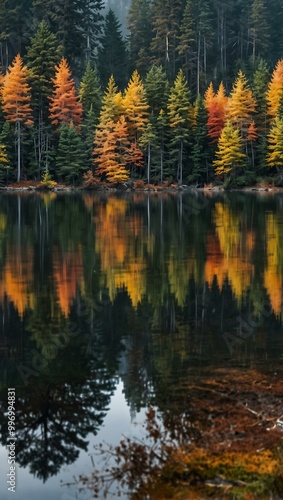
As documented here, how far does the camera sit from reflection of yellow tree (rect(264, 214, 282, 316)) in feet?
42.0

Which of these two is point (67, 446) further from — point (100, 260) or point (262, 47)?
point (262, 47)

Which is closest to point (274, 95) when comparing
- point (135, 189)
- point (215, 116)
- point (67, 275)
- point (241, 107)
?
point (241, 107)

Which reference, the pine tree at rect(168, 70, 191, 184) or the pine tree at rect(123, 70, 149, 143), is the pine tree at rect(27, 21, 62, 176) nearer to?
the pine tree at rect(123, 70, 149, 143)

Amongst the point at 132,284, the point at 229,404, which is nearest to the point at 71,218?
the point at 132,284

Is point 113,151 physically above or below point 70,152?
above

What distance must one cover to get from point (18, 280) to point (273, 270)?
5607 millimetres

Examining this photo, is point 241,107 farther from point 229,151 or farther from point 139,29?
point 139,29

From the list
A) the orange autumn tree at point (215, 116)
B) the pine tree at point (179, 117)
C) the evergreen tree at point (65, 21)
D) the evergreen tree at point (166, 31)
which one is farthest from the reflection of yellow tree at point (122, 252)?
the evergreen tree at point (166, 31)

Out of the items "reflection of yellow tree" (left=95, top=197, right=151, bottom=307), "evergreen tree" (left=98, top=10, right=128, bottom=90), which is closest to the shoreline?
"evergreen tree" (left=98, top=10, right=128, bottom=90)

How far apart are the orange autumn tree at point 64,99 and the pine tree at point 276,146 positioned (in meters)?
16.2

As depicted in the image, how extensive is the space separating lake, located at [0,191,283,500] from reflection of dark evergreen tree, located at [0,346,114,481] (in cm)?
1

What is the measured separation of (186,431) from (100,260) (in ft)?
37.9

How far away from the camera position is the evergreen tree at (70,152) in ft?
188

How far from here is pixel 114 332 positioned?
34.7ft
